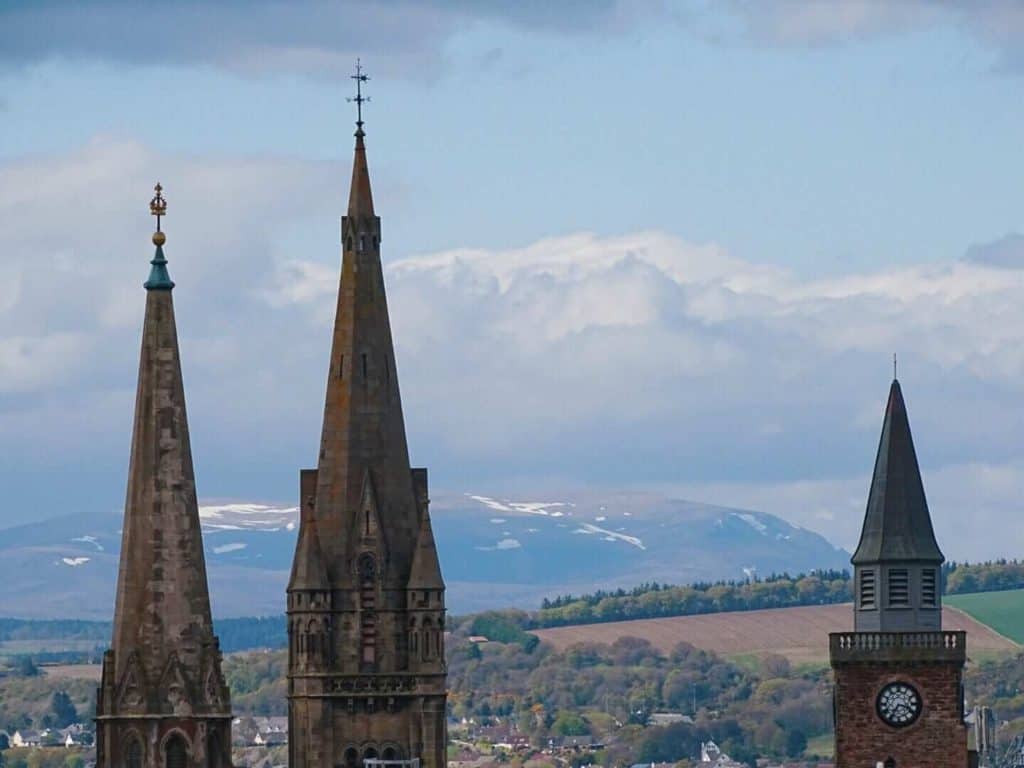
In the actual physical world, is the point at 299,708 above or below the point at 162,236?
below

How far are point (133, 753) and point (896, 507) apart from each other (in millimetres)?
33696

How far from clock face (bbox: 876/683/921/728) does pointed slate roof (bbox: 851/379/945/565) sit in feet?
14.5

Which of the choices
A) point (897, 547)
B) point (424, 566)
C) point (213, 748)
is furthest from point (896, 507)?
point (213, 748)

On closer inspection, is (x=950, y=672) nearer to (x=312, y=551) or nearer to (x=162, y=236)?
(x=312, y=551)

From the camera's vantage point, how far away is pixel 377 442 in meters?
143

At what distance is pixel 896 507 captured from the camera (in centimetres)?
15200

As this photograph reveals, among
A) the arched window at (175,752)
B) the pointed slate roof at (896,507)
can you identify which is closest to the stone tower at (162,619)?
the arched window at (175,752)

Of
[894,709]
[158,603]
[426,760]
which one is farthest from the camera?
[894,709]

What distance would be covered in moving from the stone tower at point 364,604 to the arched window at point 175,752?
43.5 ft

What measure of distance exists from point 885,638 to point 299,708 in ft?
70.8

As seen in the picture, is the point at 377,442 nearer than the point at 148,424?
No

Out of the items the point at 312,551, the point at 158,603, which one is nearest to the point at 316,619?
the point at 312,551

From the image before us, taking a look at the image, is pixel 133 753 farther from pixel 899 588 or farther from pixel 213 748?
pixel 899 588

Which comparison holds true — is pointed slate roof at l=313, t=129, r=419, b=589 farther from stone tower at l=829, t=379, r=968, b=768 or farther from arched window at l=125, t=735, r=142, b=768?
stone tower at l=829, t=379, r=968, b=768
